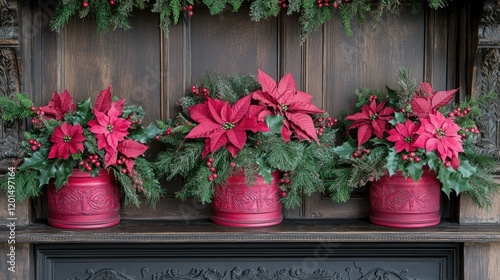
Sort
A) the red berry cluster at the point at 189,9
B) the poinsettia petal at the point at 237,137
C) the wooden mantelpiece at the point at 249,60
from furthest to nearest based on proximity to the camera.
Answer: the wooden mantelpiece at the point at 249,60
the red berry cluster at the point at 189,9
the poinsettia petal at the point at 237,137

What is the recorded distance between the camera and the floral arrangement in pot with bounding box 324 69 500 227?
1.56m

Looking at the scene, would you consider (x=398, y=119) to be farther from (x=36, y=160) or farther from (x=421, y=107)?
(x=36, y=160)

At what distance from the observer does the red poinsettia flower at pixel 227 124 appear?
1.54 m

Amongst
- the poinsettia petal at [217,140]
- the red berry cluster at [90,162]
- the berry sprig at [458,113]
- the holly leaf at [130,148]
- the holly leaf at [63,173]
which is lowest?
the holly leaf at [63,173]

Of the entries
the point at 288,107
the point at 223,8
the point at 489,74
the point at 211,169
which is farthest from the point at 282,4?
the point at 489,74

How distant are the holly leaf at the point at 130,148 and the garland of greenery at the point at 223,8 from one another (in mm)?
339

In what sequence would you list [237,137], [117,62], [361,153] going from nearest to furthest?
[237,137] < [361,153] < [117,62]

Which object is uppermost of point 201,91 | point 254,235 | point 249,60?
point 249,60

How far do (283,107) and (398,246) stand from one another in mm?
528

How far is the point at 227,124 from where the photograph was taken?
157cm

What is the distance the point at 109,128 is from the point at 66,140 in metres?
0.12

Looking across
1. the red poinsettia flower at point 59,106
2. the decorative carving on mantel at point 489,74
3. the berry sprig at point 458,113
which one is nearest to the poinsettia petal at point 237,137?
the red poinsettia flower at point 59,106

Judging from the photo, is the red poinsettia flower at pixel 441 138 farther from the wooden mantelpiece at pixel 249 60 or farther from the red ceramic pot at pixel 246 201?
the red ceramic pot at pixel 246 201

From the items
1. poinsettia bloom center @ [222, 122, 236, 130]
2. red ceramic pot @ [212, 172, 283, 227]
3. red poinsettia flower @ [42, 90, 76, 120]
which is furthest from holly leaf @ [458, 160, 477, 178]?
red poinsettia flower @ [42, 90, 76, 120]
